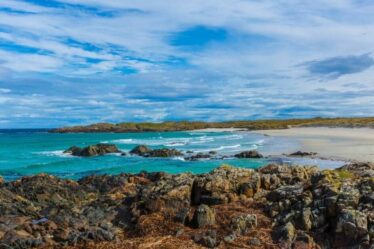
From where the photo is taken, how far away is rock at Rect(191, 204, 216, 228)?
37.5 ft

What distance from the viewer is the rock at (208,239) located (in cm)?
1020

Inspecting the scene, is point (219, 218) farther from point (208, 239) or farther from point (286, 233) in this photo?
point (286, 233)

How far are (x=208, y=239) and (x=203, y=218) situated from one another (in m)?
1.23

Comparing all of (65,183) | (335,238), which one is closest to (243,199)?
(335,238)

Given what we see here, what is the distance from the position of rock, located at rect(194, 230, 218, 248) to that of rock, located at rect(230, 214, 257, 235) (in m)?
0.56

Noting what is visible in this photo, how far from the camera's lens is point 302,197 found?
11852mm

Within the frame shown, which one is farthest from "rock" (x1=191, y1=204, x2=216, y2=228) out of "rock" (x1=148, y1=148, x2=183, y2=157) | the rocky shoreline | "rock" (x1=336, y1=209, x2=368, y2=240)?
"rock" (x1=148, y1=148, x2=183, y2=157)

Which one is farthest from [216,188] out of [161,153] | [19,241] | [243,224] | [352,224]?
[161,153]

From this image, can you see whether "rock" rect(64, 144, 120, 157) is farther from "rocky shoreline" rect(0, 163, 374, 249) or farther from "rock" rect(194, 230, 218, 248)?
"rock" rect(194, 230, 218, 248)

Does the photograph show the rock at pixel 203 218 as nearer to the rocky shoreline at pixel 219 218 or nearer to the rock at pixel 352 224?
the rocky shoreline at pixel 219 218

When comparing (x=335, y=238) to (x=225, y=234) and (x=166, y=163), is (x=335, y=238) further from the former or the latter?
(x=166, y=163)

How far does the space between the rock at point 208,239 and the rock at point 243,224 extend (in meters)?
0.56

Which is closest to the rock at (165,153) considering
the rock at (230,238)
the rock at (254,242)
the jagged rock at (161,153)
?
the jagged rock at (161,153)

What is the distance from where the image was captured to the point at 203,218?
452 inches
